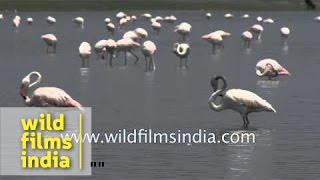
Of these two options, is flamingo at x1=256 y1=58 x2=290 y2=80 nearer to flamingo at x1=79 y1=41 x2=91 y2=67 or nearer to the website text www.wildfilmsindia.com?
flamingo at x1=79 y1=41 x2=91 y2=67

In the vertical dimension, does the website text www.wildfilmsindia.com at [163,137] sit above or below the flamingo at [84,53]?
below

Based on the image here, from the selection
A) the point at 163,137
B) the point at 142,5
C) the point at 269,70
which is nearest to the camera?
the point at 163,137

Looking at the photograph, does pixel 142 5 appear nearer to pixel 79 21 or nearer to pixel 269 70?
pixel 79 21

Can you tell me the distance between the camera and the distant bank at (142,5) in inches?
4929

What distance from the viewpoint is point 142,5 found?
5027 inches

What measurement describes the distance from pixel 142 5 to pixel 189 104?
330 ft

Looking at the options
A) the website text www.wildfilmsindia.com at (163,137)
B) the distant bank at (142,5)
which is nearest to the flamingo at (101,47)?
the website text www.wildfilmsindia.com at (163,137)

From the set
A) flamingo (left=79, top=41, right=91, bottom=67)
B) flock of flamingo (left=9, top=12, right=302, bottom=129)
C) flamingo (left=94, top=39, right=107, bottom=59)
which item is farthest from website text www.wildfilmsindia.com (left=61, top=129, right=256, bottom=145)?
flamingo (left=94, top=39, right=107, bottom=59)

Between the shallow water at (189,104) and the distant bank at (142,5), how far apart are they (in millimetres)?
70332

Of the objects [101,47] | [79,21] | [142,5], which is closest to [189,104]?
[101,47]

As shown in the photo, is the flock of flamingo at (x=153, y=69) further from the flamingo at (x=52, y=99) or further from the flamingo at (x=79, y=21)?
the flamingo at (x=79, y=21)

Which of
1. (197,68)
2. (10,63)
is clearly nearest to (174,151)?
(197,68)

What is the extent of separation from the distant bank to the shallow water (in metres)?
70.3

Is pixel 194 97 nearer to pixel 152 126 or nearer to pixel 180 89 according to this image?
pixel 180 89
